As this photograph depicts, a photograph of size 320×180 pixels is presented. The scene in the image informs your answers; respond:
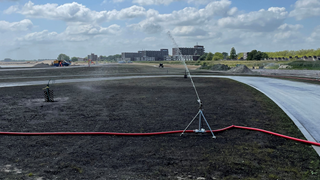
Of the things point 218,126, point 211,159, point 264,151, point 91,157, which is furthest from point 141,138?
point 264,151

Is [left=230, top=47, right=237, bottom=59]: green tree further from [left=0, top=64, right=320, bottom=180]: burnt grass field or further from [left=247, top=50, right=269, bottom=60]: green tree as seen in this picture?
[left=0, top=64, right=320, bottom=180]: burnt grass field

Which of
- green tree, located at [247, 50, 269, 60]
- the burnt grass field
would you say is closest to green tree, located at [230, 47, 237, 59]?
green tree, located at [247, 50, 269, 60]

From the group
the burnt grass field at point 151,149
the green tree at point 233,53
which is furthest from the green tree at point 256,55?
the burnt grass field at point 151,149

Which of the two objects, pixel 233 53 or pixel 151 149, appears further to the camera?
pixel 233 53

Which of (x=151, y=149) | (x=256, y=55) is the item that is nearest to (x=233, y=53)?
(x=256, y=55)

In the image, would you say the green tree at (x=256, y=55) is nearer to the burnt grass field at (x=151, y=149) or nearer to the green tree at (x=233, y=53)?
the green tree at (x=233, y=53)

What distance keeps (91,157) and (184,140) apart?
319cm

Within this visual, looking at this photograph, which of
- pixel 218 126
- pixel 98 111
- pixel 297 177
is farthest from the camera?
pixel 98 111

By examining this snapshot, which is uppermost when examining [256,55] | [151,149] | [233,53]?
[233,53]

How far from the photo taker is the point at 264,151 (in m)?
7.34

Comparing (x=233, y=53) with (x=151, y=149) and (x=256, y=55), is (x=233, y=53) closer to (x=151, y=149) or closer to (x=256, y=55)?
(x=256, y=55)

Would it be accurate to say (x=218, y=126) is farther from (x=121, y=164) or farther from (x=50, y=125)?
(x=50, y=125)

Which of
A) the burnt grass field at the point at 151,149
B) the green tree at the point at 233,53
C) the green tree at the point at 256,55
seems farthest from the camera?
the green tree at the point at 233,53

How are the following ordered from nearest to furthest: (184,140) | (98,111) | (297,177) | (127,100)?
(297,177) → (184,140) → (98,111) → (127,100)
